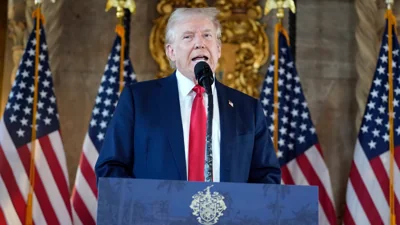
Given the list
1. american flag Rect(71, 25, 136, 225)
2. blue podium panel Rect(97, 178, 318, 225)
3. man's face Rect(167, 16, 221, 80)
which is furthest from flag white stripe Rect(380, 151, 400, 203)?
blue podium panel Rect(97, 178, 318, 225)

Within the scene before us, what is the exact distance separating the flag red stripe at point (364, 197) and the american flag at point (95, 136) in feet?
6.50

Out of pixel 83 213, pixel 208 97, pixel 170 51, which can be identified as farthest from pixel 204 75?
pixel 83 213

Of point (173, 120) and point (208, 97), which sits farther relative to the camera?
point (173, 120)

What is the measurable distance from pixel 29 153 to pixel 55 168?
231mm

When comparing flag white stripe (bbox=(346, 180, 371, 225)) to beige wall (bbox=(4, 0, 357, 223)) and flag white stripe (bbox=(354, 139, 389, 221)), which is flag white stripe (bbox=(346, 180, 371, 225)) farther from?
beige wall (bbox=(4, 0, 357, 223))

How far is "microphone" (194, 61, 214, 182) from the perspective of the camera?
2564 millimetres

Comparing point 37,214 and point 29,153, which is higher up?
point 29,153

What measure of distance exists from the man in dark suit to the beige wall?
344cm

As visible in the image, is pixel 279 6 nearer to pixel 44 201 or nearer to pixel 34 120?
pixel 34 120

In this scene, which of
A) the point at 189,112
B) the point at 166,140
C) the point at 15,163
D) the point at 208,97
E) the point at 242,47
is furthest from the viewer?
the point at 242,47

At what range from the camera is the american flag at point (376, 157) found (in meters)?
5.85

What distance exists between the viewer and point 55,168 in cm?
577

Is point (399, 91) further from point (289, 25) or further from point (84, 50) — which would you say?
point (84, 50)

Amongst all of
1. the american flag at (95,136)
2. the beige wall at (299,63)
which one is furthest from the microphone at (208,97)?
the beige wall at (299,63)
